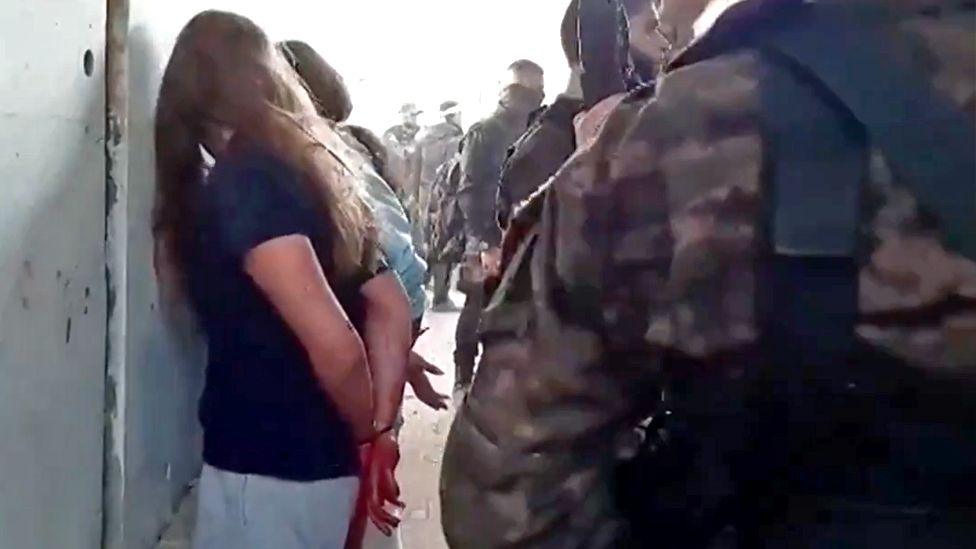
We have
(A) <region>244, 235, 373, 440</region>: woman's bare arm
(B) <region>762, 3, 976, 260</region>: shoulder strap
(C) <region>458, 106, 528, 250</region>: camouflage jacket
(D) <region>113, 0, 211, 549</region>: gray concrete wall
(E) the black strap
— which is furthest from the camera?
(C) <region>458, 106, 528, 250</region>: camouflage jacket

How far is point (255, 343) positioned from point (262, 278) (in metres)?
0.13

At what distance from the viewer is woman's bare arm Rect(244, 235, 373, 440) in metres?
2.08

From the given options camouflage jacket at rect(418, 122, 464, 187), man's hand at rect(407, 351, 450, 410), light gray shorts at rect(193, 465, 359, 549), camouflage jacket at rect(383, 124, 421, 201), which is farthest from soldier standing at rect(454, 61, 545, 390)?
camouflage jacket at rect(418, 122, 464, 187)

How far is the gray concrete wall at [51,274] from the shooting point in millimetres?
1906

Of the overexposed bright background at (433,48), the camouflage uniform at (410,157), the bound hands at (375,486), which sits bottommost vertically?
the camouflage uniform at (410,157)

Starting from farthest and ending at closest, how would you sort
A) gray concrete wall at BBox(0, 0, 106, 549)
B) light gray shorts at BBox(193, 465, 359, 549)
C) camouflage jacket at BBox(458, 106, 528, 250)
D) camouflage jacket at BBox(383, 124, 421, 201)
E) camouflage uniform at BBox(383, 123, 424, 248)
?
camouflage jacket at BBox(383, 124, 421, 201) < camouflage uniform at BBox(383, 123, 424, 248) < camouflage jacket at BBox(458, 106, 528, 250) < light gray shorts at BBox(193, 465, 359, 549) < gray concrete wall at BBox(0, 0, 106, 549)

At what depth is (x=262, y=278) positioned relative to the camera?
2096 mm

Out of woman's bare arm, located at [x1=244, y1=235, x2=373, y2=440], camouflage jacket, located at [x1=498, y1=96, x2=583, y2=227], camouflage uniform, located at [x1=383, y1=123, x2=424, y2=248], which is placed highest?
woman's bare arm, located at [x1=244, y1=235, x2=373, y2=440]

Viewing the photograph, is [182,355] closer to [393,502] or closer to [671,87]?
[393,502]

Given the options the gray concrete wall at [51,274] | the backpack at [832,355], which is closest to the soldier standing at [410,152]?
the gray concrete wall at [51,274]

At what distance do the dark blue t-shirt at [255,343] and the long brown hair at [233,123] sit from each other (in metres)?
0.04

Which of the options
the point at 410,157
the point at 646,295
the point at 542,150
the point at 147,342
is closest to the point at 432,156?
the point at 410,157

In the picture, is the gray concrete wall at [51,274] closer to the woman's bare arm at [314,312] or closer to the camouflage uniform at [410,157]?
the woman's bare arm at [314,312]

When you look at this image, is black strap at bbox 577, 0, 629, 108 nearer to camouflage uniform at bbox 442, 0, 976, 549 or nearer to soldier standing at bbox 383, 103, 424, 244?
camouflage uniform at bbox 442, 0, 976, 549
